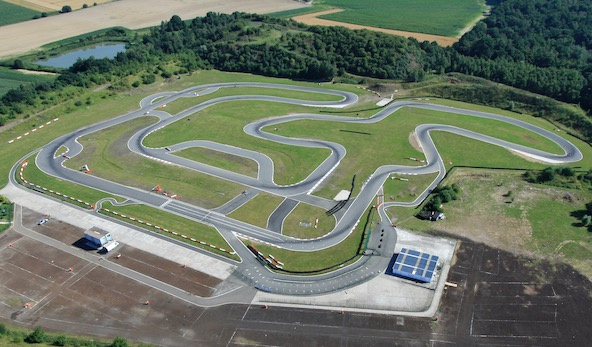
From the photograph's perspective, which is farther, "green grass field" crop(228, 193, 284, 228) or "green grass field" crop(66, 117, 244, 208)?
"green grass field" crop(66, 117, 244, 208)

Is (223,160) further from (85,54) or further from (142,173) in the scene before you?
(85,54)

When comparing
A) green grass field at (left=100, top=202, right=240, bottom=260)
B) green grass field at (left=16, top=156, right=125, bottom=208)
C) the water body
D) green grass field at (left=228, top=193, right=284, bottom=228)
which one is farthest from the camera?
the water body

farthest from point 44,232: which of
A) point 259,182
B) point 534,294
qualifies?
point 534,294

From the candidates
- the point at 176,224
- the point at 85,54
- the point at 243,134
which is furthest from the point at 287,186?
the point at 85,54

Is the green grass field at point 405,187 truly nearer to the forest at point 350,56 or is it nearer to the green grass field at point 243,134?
the green grass field at point 243,134

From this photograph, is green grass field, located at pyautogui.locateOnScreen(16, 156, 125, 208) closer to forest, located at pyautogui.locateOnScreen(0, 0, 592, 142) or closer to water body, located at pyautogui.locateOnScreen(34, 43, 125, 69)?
forest, located at pyautogui.locateOnScreen(0, 0, 592, 142)

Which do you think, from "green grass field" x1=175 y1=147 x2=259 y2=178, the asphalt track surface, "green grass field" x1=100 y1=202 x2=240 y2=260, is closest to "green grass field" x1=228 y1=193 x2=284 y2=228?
the asphalt track surface
